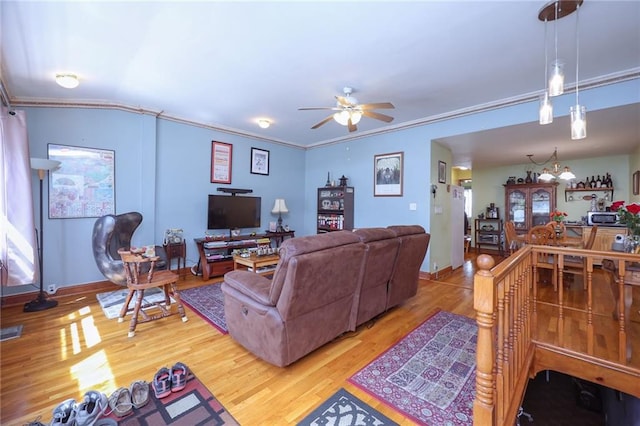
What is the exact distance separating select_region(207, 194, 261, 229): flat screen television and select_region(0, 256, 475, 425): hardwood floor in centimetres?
203

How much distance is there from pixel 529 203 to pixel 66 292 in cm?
910

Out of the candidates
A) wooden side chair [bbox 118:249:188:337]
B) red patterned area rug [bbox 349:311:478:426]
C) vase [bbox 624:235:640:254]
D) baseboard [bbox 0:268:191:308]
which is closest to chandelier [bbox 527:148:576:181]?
vase [bbox 624:235:640:254]

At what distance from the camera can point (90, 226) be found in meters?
3.69

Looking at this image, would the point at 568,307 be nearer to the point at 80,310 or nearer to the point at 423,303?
the point at 423,303

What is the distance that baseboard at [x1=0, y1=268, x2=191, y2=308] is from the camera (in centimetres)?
317

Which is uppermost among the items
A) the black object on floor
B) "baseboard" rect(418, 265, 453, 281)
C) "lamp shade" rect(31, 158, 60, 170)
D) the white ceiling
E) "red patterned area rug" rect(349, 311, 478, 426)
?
the white ceiling

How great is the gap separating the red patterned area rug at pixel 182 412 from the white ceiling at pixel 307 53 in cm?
271

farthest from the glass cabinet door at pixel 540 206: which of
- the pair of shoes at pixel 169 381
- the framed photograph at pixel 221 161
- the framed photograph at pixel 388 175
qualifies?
the pair of shoes at pixel 169 381

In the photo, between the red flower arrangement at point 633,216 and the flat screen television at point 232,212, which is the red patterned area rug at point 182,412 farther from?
the red flower arrangement at point 633,216

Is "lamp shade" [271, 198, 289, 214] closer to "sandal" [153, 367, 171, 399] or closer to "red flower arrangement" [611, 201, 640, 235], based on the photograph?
"sandal" [153, 367, 171, 399]

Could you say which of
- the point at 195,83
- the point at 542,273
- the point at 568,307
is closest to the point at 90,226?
the point at 195,83

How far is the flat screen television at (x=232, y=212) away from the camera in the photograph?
4.68 meters

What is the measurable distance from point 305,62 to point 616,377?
12.0ft

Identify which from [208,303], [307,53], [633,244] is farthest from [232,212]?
[633,244]
